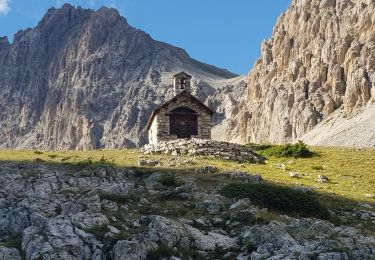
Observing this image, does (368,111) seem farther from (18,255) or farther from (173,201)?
(18,255)

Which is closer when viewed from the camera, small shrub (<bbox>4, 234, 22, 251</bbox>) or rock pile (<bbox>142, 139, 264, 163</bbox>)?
small shrub (<bbox>4, 234, 22, 251</bbox>)

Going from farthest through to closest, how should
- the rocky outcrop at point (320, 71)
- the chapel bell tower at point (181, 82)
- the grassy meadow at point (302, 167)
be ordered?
the rocky outcrop at point (320, 71)
the chapel bell tower at point (181, 82)
the grassy meadow at point (302, 167)

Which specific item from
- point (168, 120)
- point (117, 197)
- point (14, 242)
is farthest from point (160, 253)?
point (168, 120)

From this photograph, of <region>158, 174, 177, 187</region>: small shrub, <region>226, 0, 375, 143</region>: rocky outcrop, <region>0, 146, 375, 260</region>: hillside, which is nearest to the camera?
<region>0, 146, 375, 260</region>: hillside

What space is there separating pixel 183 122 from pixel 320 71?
11695cm

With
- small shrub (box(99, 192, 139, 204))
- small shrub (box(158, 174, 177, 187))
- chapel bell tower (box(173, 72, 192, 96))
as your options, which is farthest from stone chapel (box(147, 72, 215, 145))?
small shrub (box(99, 192, 139, 204))

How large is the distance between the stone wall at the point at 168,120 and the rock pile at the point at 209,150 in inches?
399

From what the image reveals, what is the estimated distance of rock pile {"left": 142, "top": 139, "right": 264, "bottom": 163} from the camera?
4981 cm

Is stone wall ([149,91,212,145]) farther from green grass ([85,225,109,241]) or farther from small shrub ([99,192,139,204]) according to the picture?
green grass ([85,225,109,241])

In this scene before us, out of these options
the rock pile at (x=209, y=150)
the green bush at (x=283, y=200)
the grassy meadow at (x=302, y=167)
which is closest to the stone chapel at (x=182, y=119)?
the rock pile at (x=209, y=150)

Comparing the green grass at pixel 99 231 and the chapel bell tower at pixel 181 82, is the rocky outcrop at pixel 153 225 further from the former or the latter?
the chapel bell tower at pixel 181 82

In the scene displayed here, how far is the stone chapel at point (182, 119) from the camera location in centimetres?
6288

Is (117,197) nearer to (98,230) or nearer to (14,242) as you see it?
(98,230)

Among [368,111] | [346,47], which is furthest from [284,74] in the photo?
[368,111]
